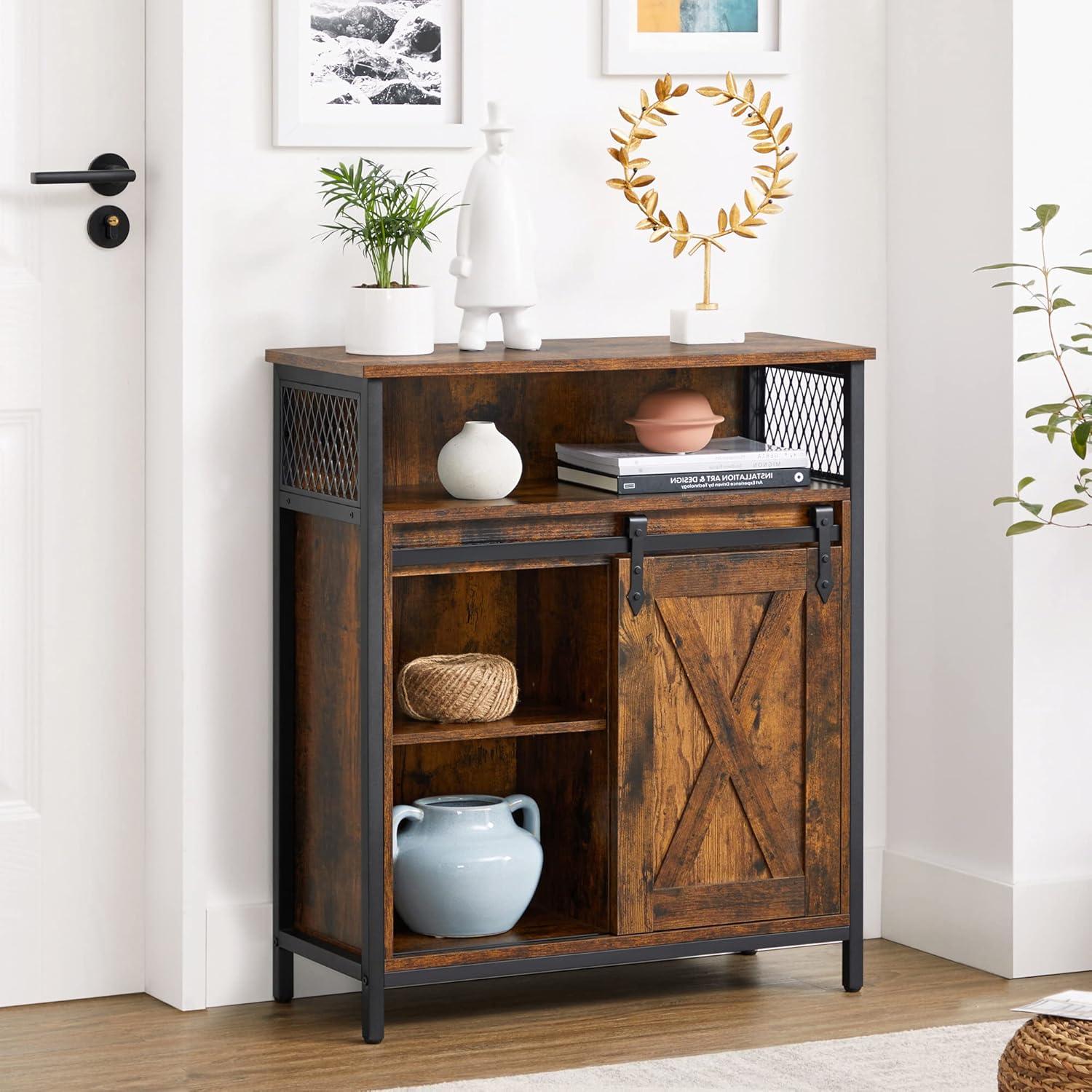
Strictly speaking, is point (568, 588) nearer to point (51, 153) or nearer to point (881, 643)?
point (881, 643)

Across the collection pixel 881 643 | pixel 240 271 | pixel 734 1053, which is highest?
pixel 240 271

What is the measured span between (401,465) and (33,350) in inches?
23.6

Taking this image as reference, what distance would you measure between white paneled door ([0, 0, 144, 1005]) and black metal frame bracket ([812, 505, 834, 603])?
1.07m

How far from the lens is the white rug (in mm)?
2809

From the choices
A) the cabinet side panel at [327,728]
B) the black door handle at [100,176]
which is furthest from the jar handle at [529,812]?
the black door handle at [100,176]

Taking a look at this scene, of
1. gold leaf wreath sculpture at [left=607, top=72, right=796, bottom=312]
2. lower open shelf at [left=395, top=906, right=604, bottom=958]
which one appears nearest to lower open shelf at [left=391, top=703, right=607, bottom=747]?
lower open shelf at [left=395, top=906, right=604, bottom=958]


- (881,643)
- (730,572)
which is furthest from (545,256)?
(881,643)

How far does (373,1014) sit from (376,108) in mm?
1404

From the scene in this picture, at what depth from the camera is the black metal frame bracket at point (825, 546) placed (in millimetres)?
3143

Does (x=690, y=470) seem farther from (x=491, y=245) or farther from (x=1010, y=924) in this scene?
(x=1010, y=924)

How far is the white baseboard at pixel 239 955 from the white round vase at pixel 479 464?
76 centimetres

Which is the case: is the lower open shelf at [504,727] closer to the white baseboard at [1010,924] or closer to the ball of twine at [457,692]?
the ball of twine at [457,692]

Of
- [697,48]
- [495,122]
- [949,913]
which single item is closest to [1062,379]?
[697,48]

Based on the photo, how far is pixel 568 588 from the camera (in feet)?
10.4
